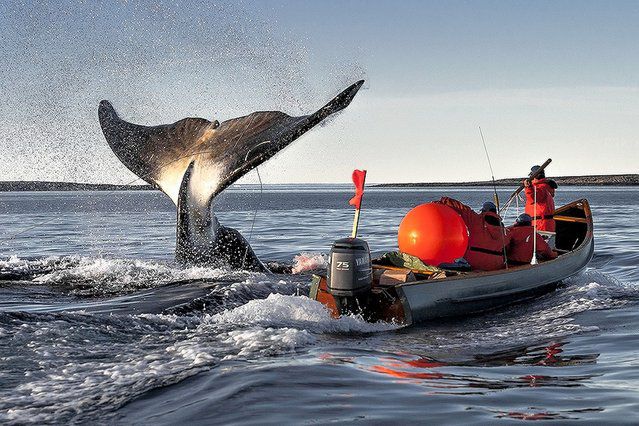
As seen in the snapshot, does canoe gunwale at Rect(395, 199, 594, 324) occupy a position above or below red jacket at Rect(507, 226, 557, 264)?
below

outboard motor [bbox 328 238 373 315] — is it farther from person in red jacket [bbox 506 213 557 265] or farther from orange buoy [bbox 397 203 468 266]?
person in red jacket [bbox 506 213 557 265]

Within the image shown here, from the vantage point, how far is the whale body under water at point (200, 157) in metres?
11.9

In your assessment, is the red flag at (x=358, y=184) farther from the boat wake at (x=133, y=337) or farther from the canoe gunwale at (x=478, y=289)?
the boat wake at (x=133, y=337)

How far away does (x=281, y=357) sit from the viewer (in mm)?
8180

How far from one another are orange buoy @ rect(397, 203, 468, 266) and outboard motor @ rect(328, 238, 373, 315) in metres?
1.51

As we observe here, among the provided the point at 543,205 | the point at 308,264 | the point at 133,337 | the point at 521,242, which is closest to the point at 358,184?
the point at 133,337

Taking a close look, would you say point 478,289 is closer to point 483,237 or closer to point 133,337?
point 483,237

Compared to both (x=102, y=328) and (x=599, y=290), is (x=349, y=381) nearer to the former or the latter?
(x=102, y=328)

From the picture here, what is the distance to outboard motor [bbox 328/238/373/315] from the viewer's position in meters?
10.4

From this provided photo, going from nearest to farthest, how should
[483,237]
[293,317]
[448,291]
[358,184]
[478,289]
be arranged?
[293,317], [358,184], [448,291], [478,289], [483,237]

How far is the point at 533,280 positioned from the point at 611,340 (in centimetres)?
359

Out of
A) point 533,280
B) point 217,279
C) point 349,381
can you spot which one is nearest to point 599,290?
point 533,280

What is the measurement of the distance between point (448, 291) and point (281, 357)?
3704mm

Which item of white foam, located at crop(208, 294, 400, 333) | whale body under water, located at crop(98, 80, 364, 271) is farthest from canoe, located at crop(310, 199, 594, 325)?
whale body under water, located at crop(98, 80, 364, 271)
